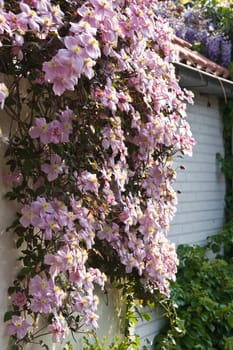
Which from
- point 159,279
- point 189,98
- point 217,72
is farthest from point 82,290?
point 217,72

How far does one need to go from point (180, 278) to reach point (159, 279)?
57.4 inches

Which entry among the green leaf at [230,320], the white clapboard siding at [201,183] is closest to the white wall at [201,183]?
the white clapboard siding at [201,183]

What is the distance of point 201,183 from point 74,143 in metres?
2.94

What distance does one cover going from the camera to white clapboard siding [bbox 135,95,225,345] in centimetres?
469

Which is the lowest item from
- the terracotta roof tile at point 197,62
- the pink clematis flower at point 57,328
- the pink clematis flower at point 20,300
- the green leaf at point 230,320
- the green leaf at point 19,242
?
the green leaf at point 230,320

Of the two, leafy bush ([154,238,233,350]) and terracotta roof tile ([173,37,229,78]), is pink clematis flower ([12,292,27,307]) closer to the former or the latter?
leafy bush ([154,238,233,350])

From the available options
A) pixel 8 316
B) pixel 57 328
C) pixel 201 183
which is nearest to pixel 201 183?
pixel 201 183

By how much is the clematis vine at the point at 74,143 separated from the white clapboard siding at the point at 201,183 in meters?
1.72

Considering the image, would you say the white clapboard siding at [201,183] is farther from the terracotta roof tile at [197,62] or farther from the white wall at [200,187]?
the terracotta roof tile at [197,62]

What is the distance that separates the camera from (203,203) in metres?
5.11

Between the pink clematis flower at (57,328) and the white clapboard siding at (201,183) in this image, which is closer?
the pink clematis flower at (57,328)

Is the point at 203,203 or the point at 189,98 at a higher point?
the point at 189,98

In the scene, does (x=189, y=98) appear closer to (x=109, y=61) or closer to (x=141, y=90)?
(x=141, y=90)

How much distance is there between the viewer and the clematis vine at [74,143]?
2012 mm
